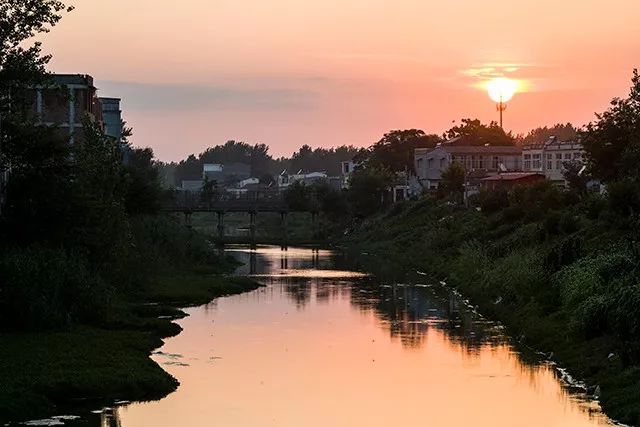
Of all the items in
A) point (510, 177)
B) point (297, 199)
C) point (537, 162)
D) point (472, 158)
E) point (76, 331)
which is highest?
point (472, 158)

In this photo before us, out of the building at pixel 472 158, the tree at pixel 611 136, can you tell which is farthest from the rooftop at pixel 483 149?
the tree at pixel 611 136

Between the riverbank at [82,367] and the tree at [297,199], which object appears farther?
the tree at [297,199]

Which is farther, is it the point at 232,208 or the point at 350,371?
the point at 232,208

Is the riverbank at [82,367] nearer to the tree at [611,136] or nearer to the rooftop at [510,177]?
the tree at [611,136]

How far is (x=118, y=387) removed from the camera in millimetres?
41594

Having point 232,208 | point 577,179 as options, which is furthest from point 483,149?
point 577,179

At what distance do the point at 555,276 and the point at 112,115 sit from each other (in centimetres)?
7023

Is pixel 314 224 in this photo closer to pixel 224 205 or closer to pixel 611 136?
pixel 224 205

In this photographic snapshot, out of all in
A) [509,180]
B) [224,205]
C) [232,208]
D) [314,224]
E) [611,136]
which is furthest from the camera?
[314,224]

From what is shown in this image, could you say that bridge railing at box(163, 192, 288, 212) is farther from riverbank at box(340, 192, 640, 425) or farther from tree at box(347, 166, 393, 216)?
riverbank at box(340, 192, 640, 425)

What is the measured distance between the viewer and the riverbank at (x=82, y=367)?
3859 cm

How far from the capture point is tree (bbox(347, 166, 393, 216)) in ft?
561

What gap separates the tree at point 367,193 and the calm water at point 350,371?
314ft

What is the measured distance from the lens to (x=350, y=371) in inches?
1879
